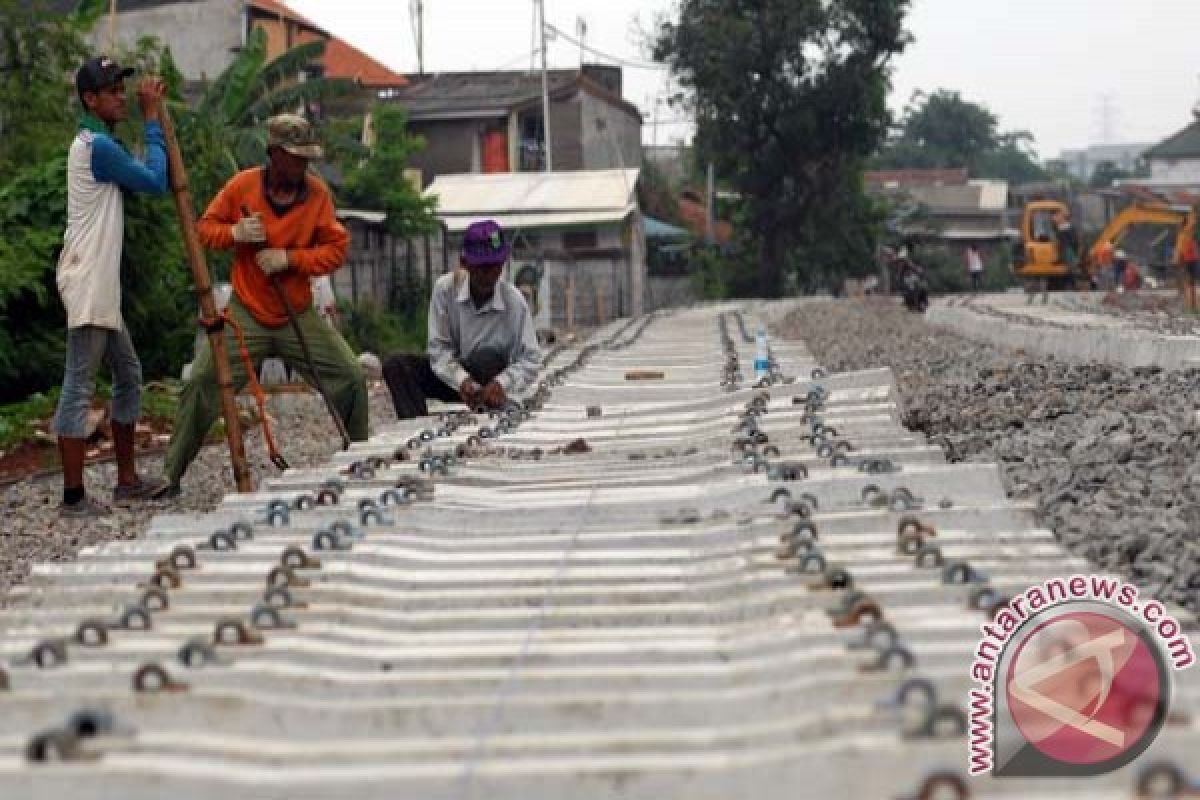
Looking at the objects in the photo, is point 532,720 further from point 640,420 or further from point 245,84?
point 245,84

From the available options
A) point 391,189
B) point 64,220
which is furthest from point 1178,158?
point 64,220

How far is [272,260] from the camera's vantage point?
8398mm

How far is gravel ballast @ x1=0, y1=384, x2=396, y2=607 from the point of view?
26.3 feet

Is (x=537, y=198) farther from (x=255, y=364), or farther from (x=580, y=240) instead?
(x=255, y=364)

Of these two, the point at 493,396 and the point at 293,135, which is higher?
the point at 293,135

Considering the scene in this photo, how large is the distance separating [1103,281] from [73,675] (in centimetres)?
4654

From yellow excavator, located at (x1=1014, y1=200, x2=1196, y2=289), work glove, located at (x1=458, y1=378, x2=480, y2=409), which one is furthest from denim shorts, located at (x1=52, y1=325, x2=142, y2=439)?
yellow excavator, located at (x1=1014, y1=200, x2=1196, y2=289)

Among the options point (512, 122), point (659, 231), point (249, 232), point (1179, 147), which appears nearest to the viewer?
point (249, 232)

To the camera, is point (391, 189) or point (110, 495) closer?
point (110, 495)

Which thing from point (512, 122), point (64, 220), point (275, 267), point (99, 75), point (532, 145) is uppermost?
point (512, 122)

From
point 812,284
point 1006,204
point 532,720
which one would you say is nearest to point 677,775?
point 532,720

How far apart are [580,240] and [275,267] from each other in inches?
1398

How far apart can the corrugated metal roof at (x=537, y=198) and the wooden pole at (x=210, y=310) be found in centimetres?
2494

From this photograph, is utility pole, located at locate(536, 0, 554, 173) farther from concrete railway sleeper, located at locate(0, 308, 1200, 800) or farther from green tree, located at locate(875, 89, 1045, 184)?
green tree, located at locate(875, 89, 1045, 184)
